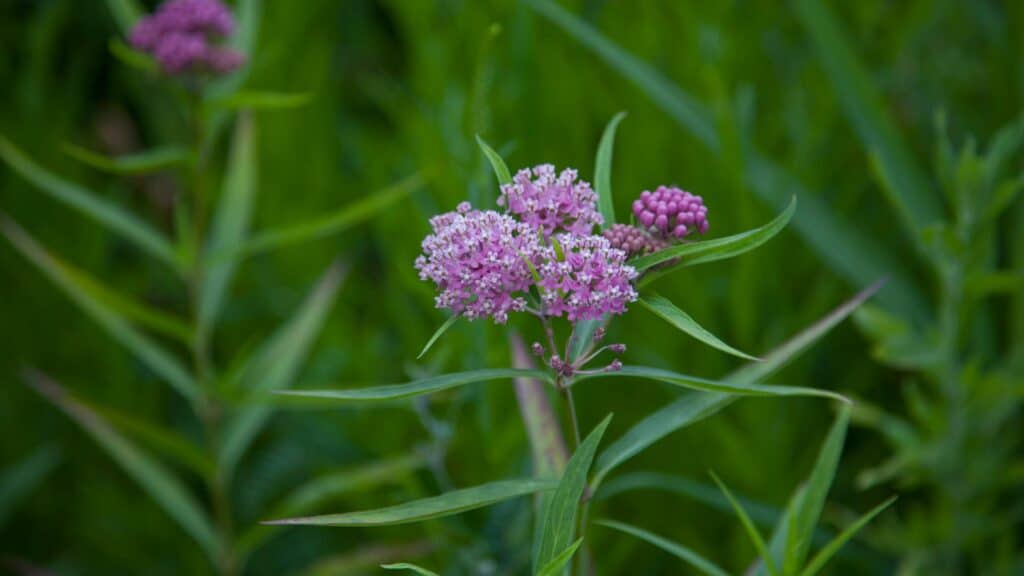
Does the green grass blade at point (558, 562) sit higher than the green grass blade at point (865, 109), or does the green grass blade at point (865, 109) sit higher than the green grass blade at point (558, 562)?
the green grass blade at point (865, 109)

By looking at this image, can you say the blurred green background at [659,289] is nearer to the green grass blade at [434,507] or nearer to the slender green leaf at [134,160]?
the slender green leaf at [134,160]

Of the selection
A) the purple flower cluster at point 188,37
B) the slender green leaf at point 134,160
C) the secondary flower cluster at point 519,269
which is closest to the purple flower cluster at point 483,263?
the secondary flower cluster at point 519,269

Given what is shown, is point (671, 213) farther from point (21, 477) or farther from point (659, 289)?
point (21, 477)

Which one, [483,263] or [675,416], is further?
[675,416]

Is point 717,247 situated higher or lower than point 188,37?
lower

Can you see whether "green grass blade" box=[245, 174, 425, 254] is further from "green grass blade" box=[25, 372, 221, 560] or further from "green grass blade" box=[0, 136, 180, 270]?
"green grass blade" box=[25, 372, 221, 560]

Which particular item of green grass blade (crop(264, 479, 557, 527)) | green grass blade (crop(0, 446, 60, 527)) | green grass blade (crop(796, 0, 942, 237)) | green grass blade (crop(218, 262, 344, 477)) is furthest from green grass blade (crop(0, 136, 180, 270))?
green grass blade (crop(796, 0, 942, 237))

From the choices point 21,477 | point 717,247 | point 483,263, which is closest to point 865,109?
point 717,247
